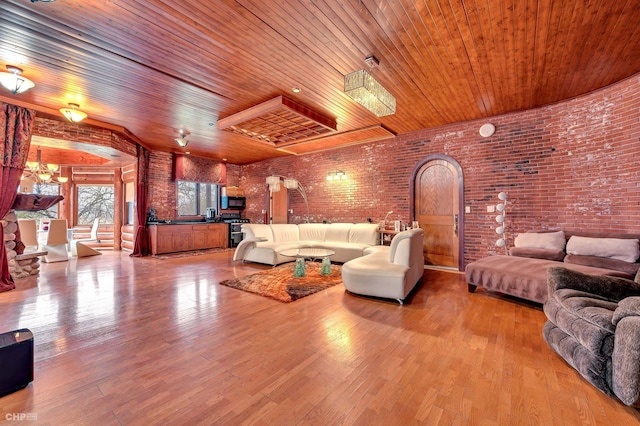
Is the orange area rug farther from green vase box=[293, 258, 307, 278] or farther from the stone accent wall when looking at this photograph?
the stone accent wall

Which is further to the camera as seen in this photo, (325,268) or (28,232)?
(28,232)

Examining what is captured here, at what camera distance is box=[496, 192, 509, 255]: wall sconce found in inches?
180

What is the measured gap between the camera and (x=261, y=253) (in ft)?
18.3

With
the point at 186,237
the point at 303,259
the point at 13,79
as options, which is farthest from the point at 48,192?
the point at 303,259

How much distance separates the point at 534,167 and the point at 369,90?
3452 millimetres

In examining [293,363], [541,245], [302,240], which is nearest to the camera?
[293,363]

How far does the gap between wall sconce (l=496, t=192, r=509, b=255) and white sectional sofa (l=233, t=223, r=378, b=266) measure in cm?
236

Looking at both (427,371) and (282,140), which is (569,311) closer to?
(427,371)

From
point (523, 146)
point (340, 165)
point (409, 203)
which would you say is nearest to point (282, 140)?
point (340, 165)

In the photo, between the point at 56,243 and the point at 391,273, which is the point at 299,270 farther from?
the point at 56,243

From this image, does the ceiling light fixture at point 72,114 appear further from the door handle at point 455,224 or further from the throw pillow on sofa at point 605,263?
the throw pillow on sofa at point 605,263

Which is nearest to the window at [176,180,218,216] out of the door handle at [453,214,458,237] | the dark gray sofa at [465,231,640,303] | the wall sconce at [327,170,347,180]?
the wall sconce at [327,170,347,180]

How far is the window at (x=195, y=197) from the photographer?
8.44 metres

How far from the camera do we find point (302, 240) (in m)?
6.67
